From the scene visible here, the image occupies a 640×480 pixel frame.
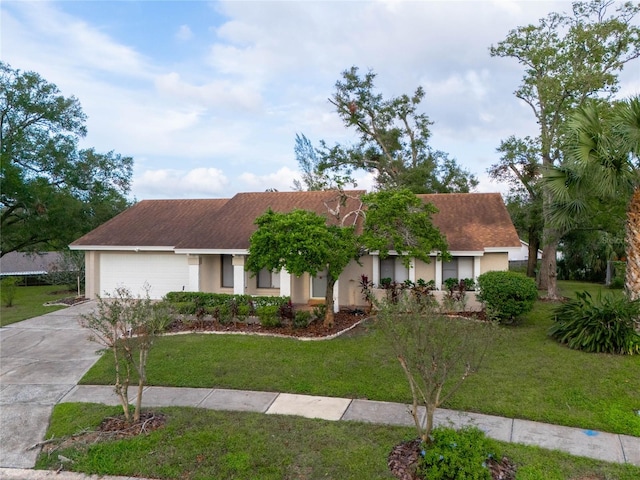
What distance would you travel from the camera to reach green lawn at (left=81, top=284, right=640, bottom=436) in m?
7.10

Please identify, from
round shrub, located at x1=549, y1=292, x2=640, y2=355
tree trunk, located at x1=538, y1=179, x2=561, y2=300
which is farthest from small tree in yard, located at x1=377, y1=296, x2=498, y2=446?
tree trunk, located at x1=538, y1=179, x2=561, y2=300

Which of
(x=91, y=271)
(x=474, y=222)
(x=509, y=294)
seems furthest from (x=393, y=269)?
(x=91, y=271)

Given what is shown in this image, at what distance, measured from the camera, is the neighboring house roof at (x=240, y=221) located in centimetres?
1639

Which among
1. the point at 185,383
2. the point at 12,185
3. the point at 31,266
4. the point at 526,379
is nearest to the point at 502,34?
the point at 526,379

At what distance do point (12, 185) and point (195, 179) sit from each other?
30.4ft

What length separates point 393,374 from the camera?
869 centimetres

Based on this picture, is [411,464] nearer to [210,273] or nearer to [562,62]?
[210,273]

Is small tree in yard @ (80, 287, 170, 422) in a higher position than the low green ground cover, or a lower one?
higher

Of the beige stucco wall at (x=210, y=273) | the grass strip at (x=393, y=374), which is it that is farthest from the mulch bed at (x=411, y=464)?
the beige stucco wall at (x=210, y=273)

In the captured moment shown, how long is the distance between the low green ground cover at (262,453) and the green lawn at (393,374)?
4.48 feet

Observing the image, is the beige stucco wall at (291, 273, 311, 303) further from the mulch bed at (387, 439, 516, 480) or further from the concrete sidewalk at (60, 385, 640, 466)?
the mulch bed at (387, 439, 516, 480)

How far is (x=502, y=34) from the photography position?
20656mm

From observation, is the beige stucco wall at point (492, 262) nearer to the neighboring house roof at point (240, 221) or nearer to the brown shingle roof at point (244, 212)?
the neighboring house roof at point (240, 221)

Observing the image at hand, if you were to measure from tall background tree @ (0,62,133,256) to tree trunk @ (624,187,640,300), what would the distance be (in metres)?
24.2
